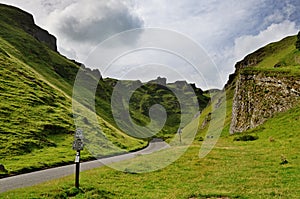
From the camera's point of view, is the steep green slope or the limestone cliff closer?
the steep green slope

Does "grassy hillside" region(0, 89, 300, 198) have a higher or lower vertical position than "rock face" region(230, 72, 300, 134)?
lower

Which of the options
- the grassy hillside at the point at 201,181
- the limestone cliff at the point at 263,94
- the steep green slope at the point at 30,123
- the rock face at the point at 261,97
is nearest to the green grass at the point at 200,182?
the grassy hillside at the point at 201,181

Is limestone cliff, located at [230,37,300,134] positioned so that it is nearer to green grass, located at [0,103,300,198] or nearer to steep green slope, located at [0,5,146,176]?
green grass, located at [0,103,300,198]

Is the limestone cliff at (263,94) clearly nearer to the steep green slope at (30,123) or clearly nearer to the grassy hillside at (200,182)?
the grassy hillside at (200,182)

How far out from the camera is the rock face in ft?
220

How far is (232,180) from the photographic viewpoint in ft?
77.6

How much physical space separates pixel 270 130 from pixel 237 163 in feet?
93.8

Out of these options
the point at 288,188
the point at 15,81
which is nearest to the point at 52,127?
the point at 15,81

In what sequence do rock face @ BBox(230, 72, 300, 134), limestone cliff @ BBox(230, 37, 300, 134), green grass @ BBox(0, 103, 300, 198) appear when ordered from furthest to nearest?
limestone cliff @ BBox(230, 37, 300, 134) < rock face @ BBox(230, 72, 300, 134) < green grass @ BBox(0, 103, 300, 198)

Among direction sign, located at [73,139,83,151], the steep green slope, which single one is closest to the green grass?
direction sign, located at [73,139,83,151]

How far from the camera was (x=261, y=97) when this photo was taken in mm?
77312

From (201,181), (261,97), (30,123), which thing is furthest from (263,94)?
(30,123)

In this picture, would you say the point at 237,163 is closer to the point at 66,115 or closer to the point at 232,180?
the point at 232,180

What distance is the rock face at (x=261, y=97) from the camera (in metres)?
66.9
